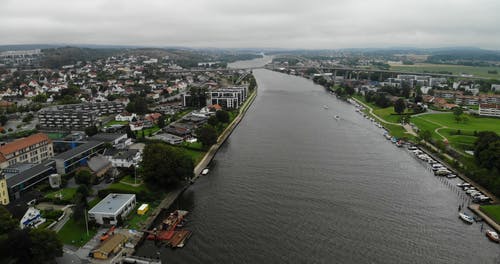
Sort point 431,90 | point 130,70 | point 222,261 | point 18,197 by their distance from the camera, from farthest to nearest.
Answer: point 130,70, point 431,90, point 18,197, point 222,261

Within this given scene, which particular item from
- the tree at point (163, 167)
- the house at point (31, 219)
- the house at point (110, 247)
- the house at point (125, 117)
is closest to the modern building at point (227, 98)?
the house at point (125, 117)

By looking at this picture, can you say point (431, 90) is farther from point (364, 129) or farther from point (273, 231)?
point (273, 231)

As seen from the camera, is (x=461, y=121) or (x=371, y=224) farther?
(x=461, y=121)

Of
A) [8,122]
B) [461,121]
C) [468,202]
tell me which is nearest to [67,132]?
[8,122]

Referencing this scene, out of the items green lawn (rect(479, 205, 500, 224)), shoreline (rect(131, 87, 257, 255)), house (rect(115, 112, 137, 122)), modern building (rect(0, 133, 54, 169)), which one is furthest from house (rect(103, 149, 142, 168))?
green lawn (rect(479, 205, 500, 224))

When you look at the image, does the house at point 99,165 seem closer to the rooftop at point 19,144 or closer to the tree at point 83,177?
the tree at point 83,177

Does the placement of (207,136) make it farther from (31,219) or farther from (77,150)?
(31,219)
